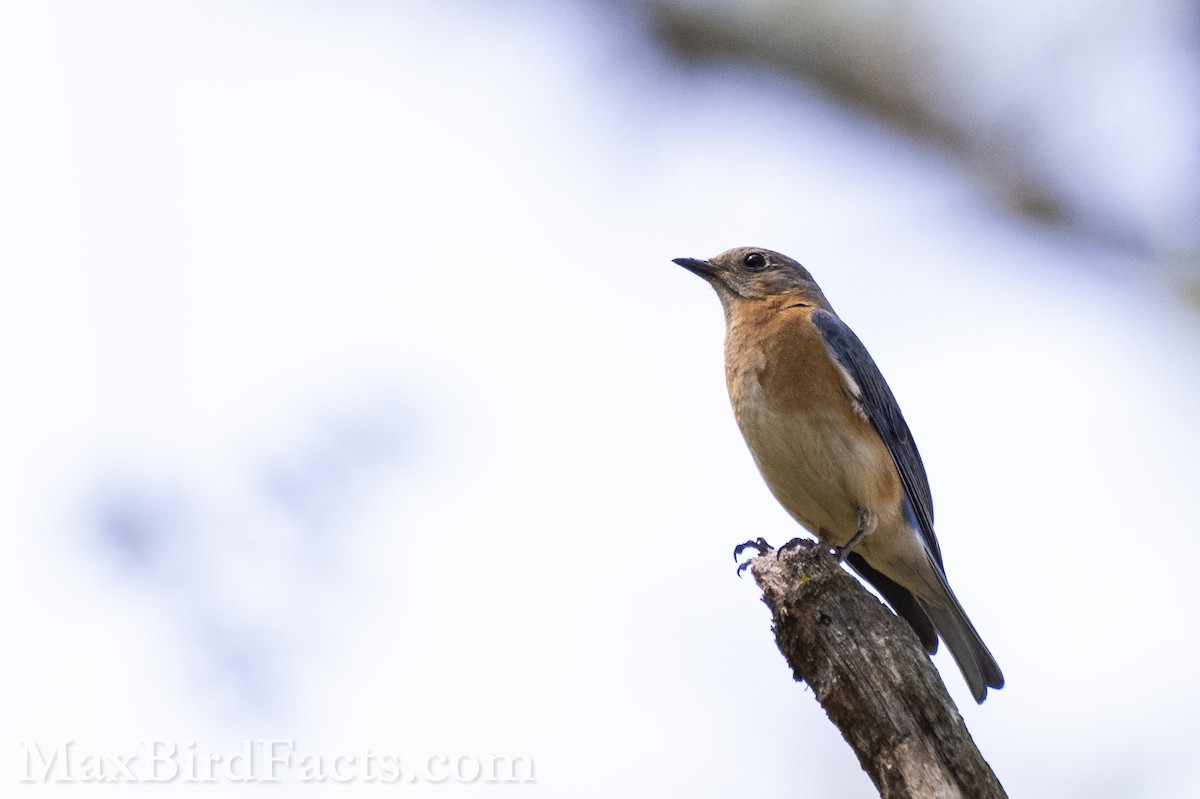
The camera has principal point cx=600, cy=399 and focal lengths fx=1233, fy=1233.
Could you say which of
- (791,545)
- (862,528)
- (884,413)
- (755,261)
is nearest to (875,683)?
(791,545)

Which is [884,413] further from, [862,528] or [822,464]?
[862,528]

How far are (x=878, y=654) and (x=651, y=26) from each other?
299cm

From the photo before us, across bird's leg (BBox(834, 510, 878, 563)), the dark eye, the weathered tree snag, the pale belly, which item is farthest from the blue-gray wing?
the weathered tree snag

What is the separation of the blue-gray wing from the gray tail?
28 cm

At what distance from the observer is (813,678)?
529 centimetres

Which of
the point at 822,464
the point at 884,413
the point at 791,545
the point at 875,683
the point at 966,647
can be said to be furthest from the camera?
the point at 884,413

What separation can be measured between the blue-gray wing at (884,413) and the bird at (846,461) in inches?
0.4

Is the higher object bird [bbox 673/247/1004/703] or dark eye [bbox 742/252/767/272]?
dark eye [bbox 742/252/767/272]

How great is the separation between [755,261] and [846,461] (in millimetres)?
2383

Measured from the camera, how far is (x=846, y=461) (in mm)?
7645

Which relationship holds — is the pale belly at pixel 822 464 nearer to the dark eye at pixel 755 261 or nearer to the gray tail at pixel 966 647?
the gray tail at pixel 966 647

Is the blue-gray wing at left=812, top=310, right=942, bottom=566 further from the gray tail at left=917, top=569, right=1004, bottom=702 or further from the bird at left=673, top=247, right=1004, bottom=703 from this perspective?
the gray tail at left=917, top=569, right=1004, bottom=702

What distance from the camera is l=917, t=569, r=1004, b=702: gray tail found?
25.6ft

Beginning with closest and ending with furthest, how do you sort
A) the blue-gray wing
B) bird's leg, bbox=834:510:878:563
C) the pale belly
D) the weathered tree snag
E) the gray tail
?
the weathered tree snag
bird's leg, bbox=834:510:878:563
the pale belly
the gray tail
the blue-gray wing
